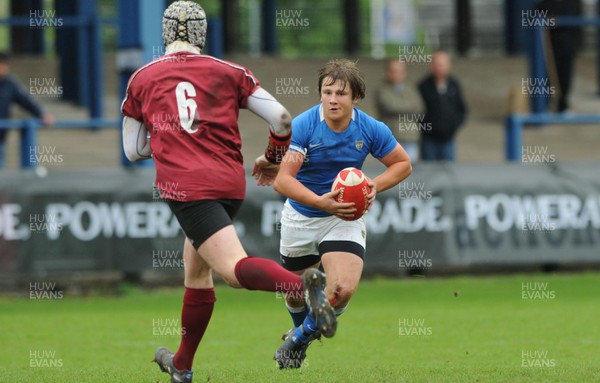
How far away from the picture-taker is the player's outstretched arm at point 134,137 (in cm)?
744

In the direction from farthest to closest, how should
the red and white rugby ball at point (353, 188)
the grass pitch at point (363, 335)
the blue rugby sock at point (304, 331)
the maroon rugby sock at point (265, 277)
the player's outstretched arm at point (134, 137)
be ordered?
1. the grass pitch at point (363, 335)
2. the blue rugby sock at point (304, 331)
3. the red and white rugby ball at point (353, 188)
4. the player's outstretched arm at point (134, 137)
5. the maroon rugby sock at point (265, 277)

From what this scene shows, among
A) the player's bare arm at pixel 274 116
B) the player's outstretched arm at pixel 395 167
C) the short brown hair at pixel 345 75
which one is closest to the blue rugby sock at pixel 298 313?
the player's outstretched arm at pixel 395 167

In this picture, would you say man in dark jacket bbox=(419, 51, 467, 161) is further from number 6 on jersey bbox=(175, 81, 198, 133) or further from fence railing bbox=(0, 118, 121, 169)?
number 6 on jersey bbox=(175, 81, 198, 133)

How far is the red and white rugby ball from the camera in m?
8.05

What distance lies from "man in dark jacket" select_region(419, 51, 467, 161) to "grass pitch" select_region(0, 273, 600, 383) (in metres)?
1.94

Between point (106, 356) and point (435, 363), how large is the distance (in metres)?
2.62

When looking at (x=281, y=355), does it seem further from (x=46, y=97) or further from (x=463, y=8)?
(x=463, y=8)

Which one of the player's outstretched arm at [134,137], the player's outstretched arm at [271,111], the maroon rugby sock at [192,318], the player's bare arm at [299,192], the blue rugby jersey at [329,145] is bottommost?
the maroon rugby sock at [192,318]

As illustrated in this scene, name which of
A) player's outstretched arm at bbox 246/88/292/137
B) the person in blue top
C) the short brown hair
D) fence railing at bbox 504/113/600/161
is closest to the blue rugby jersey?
the person in blue top

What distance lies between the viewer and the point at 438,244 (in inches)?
600

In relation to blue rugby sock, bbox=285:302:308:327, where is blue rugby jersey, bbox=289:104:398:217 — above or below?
above

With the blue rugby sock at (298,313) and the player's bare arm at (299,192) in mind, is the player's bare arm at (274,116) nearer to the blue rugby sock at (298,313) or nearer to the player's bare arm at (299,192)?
the player's bare arm at (299,192)

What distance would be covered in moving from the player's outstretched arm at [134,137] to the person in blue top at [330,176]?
108 cm

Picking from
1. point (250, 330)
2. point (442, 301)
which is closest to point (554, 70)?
point (442, 301)
